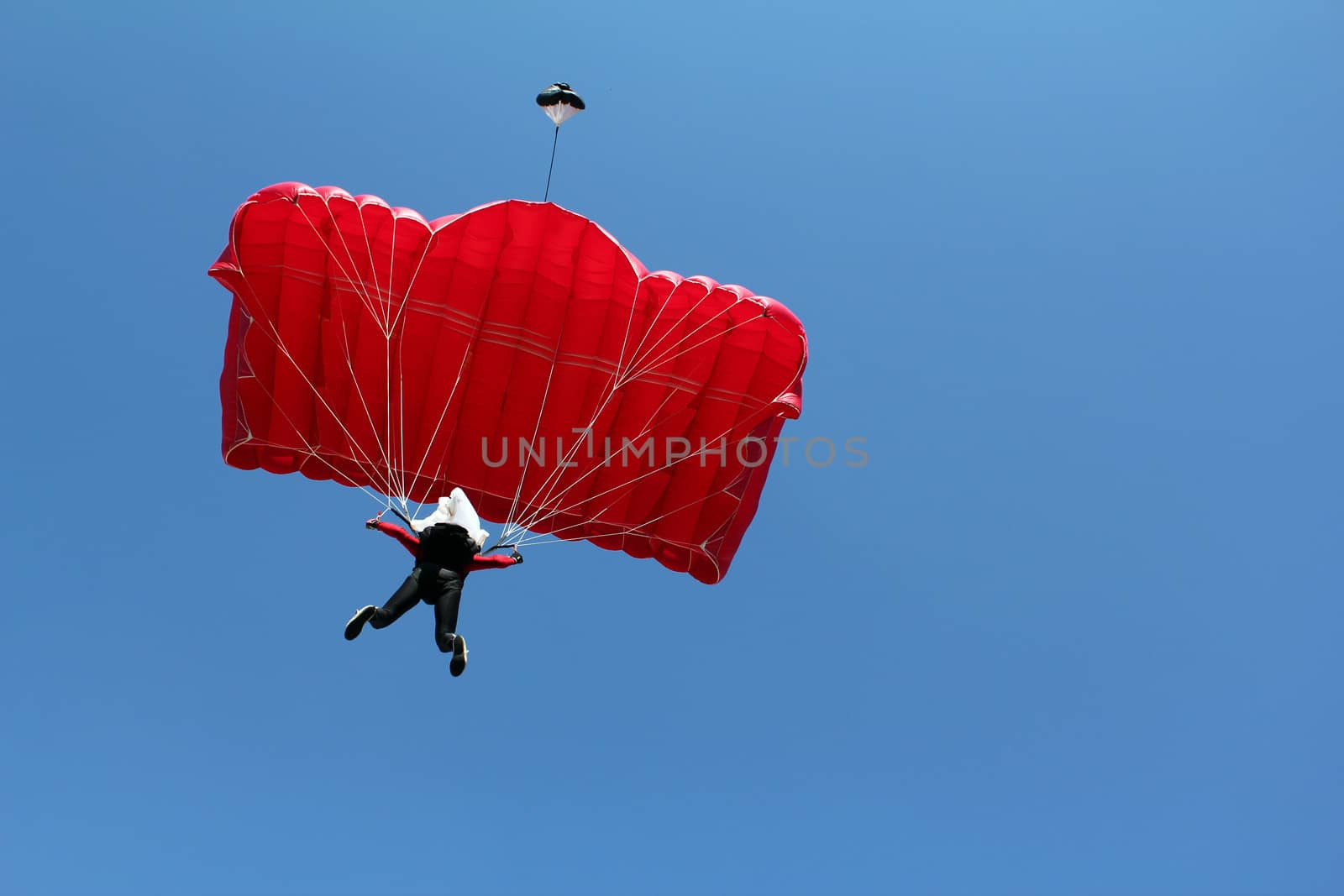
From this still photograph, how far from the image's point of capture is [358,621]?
8844 mm

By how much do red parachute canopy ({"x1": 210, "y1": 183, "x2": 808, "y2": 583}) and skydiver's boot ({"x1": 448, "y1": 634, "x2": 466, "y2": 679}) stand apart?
6.19 feet

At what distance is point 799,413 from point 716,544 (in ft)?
6.95

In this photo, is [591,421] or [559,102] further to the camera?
[591,421]

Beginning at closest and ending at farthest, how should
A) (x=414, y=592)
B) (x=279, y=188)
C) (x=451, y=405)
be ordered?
1. (x=414, y=592)
2. (x=279, y=188)
3. (x=451, y=405)

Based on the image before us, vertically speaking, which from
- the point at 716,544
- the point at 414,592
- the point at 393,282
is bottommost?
the point at 414,592

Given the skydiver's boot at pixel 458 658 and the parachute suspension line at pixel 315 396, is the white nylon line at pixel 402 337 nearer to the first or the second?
the parachute suspension line at pixel 315 396

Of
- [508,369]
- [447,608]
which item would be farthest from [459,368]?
[447,608]

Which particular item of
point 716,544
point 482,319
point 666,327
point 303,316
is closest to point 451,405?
point 482,319

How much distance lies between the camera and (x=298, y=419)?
37.7ft

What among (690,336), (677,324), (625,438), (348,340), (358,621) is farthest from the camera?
(625,438)

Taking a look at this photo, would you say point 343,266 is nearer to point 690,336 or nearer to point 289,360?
point 289,360

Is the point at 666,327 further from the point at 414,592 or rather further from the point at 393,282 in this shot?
the point at 414,592

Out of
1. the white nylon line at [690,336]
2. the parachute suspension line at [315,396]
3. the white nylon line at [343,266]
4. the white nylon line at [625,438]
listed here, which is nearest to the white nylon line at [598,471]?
the white nylon line at [625,438]

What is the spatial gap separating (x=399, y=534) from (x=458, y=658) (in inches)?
54.8
